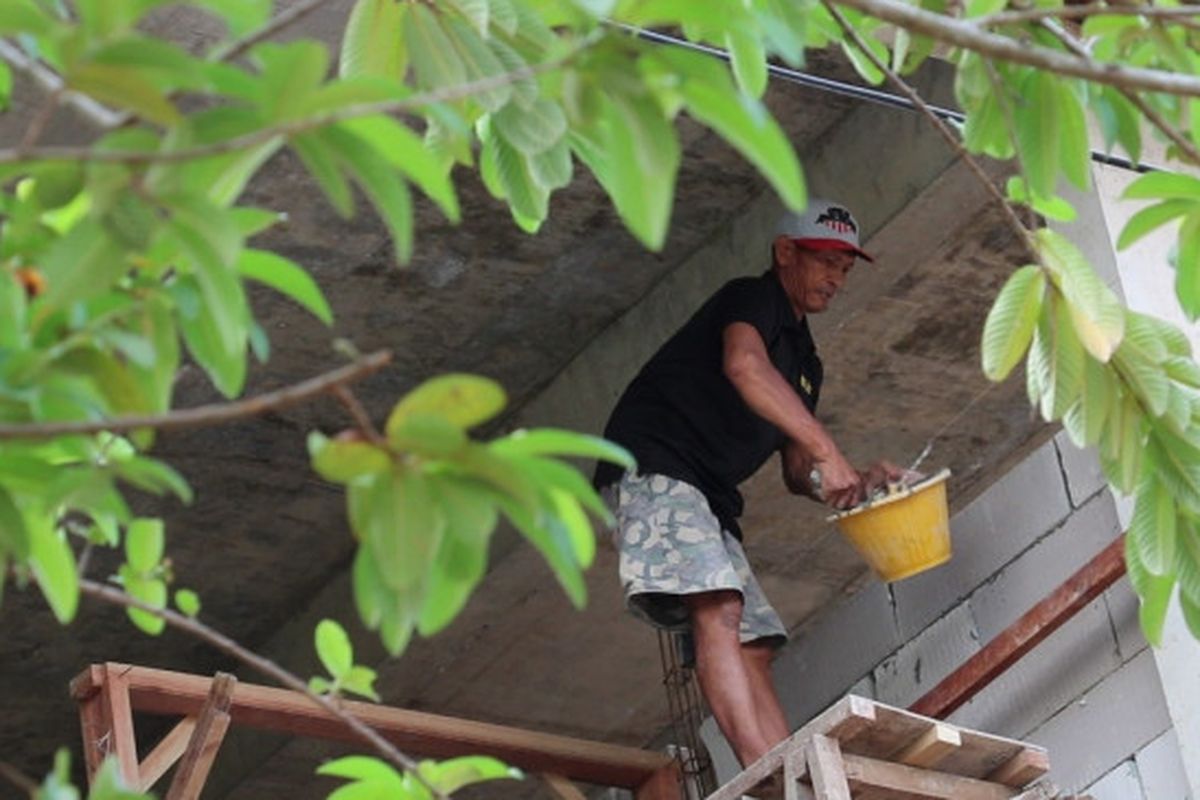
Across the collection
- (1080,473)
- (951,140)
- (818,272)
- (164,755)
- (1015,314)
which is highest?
(818,272)

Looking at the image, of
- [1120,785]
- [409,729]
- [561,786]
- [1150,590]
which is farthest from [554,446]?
[561,786]

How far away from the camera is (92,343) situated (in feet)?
7.63

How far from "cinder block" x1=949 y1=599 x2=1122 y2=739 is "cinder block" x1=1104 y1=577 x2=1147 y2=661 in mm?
26

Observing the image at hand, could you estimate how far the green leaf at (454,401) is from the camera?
206 centimetres

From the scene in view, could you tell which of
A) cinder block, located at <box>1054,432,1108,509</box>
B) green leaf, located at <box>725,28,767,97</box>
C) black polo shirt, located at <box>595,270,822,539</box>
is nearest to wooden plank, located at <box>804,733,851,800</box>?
black polo shirt, located at <box>595,270,822,539</box>

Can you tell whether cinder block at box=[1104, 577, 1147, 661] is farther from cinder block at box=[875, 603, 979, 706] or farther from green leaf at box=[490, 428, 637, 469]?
green leaf at box=[490, 428, 637, 469]

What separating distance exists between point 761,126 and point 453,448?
1.22 ft

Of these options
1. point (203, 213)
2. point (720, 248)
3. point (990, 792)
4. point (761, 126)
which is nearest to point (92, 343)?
point (203, 213)

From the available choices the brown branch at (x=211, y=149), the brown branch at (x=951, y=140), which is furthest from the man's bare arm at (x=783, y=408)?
the brown branch at (x=211, y=149)

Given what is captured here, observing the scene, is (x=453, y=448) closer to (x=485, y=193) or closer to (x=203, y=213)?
(x=203, y=213)

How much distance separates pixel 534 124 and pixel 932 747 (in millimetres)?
2482

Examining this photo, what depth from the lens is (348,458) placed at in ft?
6.81

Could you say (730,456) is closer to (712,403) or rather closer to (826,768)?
(712,403)

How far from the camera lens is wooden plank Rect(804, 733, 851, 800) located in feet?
15.6
